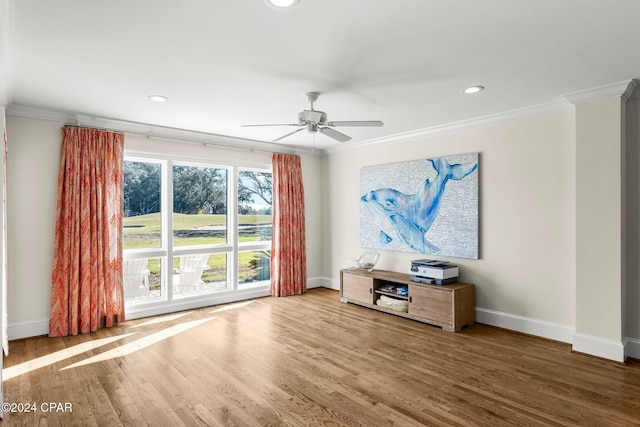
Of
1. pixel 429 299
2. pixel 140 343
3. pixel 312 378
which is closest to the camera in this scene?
pixel 312 378

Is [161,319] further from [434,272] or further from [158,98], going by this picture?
[434,272]

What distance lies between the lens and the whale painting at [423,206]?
4465mm

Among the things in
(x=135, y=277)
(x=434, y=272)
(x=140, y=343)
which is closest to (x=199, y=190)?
(x=135, y=277)

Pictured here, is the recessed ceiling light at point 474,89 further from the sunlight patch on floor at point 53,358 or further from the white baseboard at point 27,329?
the white baseboard at point 27,329

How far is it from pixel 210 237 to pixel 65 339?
6.90 feet

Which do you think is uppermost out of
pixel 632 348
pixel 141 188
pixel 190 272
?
pixel 141 188

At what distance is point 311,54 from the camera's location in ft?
8.50

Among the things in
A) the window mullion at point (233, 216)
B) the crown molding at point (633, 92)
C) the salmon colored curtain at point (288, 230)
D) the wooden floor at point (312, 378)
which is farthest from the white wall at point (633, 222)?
the window mullion at point (233, 216)

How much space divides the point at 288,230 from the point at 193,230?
1495mm

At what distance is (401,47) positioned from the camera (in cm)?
249

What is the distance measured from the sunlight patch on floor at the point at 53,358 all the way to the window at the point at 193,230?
935 millimetres

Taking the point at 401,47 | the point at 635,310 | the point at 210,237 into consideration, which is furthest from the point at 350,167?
the point at 635,310

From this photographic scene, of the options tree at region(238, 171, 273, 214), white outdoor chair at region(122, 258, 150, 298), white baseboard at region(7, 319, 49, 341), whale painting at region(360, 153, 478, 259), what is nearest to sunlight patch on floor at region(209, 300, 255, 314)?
white outdoor chair at region(122, 258, 150, 298)

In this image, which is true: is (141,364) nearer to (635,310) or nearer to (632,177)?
(635,310)
